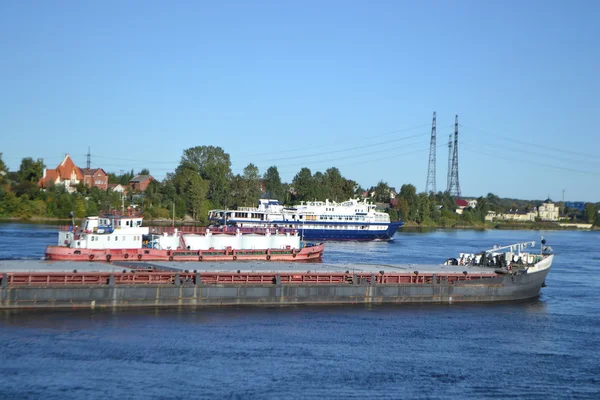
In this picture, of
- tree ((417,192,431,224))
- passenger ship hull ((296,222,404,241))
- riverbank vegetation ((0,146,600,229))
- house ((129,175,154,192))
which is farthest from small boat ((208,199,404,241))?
house ((129,175,154,192))

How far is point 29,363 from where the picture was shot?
28.4m

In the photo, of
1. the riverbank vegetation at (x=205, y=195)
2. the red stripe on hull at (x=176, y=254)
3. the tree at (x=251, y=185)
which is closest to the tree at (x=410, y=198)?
the riverbank vegetation at (x=205, y=195)

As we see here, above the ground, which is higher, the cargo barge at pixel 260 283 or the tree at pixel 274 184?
the tree at pixel 274 184

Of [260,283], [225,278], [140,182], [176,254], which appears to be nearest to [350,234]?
[176,254]

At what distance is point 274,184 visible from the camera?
170 meters

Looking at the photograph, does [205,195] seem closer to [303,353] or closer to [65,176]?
[65,176]

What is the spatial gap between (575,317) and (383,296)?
38.4 ft

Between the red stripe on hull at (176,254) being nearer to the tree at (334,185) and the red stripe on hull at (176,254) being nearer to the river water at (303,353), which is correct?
the river water at (303,353)

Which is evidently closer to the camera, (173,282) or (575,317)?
(173,282)

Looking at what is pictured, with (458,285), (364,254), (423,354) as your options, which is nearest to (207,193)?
(364,254)

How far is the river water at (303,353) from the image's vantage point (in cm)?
2706

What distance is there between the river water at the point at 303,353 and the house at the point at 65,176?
108 meters

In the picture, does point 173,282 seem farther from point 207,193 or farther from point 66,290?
point 207,193

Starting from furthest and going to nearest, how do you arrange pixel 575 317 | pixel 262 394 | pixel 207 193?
pixel 207 193 → pixel 575 317 → pixel 262 394
